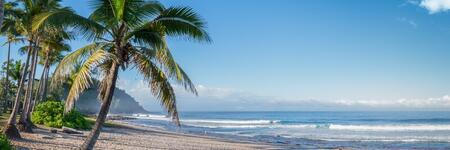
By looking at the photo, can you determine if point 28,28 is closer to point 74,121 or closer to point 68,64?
point 68,64

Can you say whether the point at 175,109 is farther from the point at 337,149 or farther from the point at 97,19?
the point at 337,149

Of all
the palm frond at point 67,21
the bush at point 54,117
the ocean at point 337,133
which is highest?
the palm frond at point 67,21

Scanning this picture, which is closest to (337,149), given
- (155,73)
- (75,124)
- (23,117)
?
(75,124)

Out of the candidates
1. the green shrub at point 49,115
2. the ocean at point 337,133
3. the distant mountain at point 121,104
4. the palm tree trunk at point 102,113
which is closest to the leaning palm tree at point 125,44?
the palm tree trunk at point 102,113

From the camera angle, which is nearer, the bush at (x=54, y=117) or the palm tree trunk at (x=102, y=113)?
the palm tree trunk at (x=102, y=113)

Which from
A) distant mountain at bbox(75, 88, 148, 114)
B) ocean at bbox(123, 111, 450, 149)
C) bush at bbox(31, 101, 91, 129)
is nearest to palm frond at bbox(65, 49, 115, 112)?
bush at bbox(31, 101, 91, 129)

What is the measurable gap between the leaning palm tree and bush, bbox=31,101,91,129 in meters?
15.8

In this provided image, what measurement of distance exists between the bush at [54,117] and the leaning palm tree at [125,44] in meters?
15.8

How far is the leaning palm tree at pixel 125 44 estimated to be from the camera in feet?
32.6

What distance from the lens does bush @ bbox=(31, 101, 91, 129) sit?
84.3ft

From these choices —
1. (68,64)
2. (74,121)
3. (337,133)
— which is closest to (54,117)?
(74,121)

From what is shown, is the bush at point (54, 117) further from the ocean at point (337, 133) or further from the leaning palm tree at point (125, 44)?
the leaning palm tree at point (125, 44)

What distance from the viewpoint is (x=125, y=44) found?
33.2 feet

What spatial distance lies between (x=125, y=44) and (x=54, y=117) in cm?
1780
